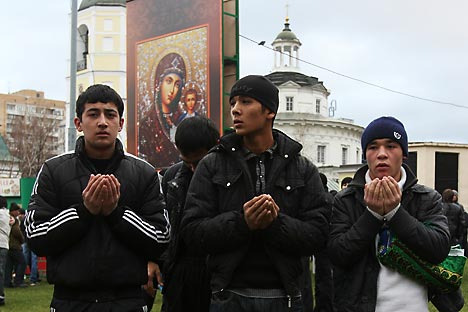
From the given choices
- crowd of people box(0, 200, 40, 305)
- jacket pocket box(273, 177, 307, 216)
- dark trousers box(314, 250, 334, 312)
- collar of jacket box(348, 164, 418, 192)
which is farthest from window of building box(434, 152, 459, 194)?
jacket pocket box(273, 177, 307, 216)

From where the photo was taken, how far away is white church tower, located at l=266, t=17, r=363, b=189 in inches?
2172

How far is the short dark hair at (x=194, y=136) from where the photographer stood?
453cm

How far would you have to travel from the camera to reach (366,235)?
3.39 meters

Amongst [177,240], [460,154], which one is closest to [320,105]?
[460,154]

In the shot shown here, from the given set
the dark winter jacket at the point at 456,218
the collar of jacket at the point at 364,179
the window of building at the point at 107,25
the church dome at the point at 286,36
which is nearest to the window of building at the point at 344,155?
the church dome at the point at 286,36

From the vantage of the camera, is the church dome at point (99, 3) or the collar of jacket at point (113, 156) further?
the church dome at point (99, 3)

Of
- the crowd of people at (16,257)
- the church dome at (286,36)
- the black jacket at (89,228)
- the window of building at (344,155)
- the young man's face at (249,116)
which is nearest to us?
the black jacket at (89,228)

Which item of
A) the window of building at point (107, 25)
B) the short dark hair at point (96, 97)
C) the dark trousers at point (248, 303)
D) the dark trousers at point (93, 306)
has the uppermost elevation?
the window of building at point (107, 25)

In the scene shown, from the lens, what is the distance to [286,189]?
137 inches

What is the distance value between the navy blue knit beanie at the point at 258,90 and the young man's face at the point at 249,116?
0.03 metres

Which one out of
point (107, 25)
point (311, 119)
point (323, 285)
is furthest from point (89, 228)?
point (311, 119)

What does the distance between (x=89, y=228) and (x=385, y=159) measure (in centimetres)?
174

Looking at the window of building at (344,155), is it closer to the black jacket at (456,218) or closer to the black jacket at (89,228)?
the black jacket at (456,218)

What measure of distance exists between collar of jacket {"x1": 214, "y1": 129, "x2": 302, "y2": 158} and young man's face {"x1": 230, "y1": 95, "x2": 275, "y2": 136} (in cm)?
6
